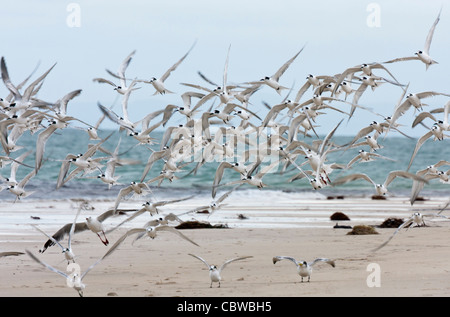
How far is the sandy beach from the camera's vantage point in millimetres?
12914

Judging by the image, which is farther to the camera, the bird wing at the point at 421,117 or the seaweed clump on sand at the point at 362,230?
the seaweed clump on sand at the point at 362,230

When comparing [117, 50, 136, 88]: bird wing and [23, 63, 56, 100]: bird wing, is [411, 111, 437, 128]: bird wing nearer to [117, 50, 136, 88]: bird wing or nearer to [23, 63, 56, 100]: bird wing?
[117, 50, 136, 88]: bird wing

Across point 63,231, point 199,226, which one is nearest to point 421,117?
point 199,226

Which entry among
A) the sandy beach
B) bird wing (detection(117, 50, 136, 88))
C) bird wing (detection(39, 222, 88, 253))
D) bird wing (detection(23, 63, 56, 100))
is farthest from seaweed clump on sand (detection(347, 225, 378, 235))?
bird wing (detection(23, 63, 56, 100))

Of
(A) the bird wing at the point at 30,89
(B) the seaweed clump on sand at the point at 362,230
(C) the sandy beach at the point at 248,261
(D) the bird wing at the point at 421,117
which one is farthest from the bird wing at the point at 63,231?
(B) the seaweed clump on sand at the point at 362,230

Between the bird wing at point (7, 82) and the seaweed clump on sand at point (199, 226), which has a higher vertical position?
the bird wing at point (7, 82)

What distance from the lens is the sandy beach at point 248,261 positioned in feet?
42.4

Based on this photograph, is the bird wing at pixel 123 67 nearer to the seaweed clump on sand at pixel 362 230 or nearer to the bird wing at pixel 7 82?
the bird wing at pixel 7 82

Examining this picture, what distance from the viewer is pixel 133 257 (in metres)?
16.3

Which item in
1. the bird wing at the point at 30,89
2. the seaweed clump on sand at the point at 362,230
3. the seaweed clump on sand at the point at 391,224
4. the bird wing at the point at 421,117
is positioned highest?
the bird wing at the point at 30,89

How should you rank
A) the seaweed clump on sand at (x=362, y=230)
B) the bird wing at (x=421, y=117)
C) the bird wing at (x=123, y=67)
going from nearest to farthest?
the bird wing at (x=421, y=117) → the seaweed clump on sand at (x=362, y=230) → the bird wing at (x=123, y=67)

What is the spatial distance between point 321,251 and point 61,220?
9.13m
